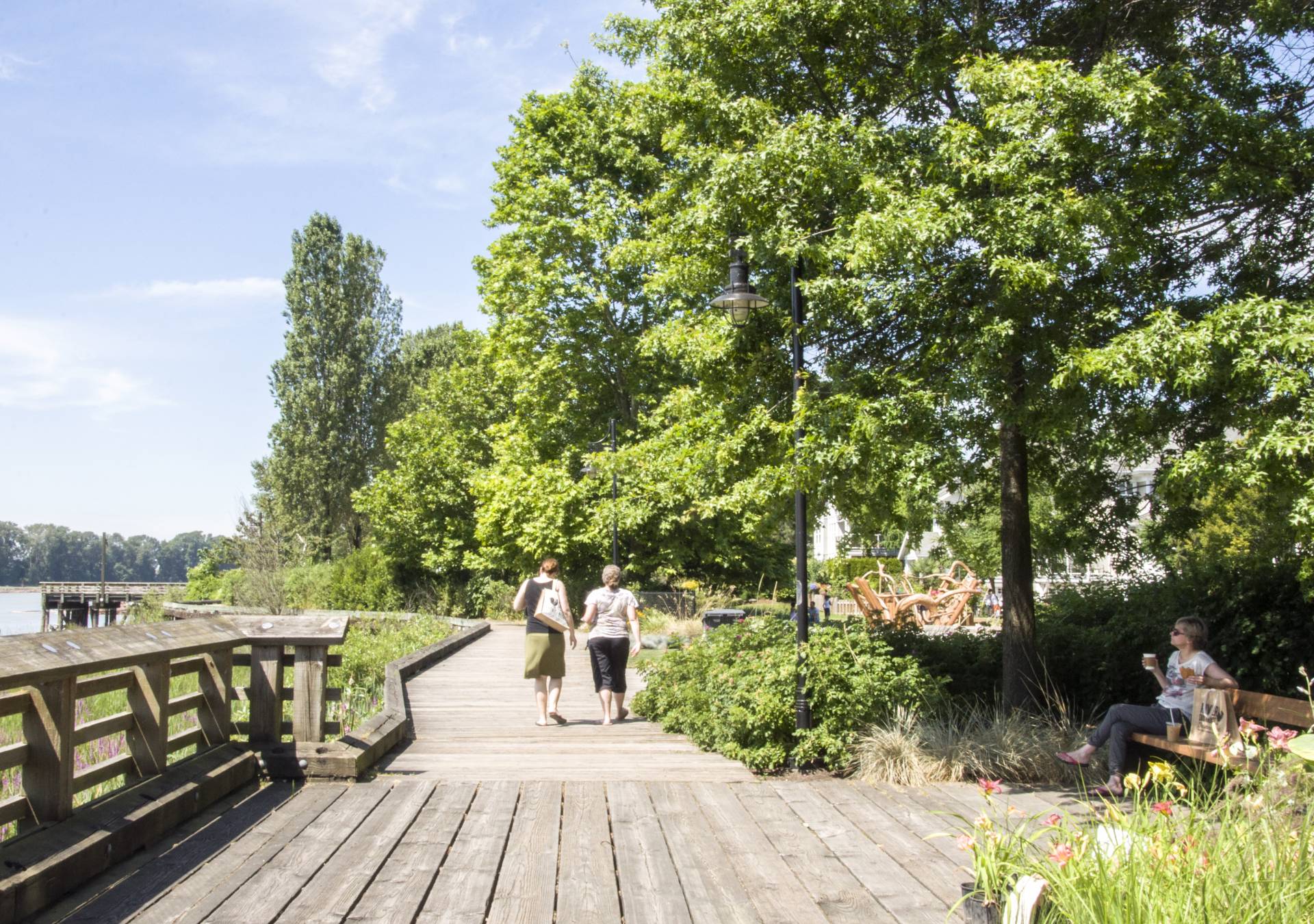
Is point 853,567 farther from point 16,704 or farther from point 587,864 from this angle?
point 16,704

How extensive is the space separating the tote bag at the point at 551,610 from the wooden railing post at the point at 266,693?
11.3 ft

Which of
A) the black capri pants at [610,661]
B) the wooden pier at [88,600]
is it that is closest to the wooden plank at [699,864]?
the black capri pants at [610,661]

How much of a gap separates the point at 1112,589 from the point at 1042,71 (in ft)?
25.4

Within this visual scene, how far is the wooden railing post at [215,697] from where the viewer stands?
7508mm

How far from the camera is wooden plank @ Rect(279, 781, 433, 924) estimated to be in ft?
15.2

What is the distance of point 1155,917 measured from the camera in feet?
10.2

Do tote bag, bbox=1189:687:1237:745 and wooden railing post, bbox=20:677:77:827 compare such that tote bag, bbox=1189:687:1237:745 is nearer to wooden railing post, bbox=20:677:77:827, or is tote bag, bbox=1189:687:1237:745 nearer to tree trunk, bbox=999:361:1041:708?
tree trunk, bbox=999:361:1041:708

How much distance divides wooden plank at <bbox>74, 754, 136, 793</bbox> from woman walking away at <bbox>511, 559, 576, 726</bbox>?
15.9ft

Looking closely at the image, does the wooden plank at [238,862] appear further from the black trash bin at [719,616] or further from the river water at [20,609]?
the river water at [20,609]

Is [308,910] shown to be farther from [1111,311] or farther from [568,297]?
[568,297]

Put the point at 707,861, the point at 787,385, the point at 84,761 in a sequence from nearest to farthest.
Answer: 1. the point at 707,861
2. the point at 84,761
3. the point at 787,385

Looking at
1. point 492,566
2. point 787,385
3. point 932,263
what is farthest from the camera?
point 492,566

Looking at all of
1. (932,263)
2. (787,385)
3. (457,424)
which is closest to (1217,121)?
(932,263)

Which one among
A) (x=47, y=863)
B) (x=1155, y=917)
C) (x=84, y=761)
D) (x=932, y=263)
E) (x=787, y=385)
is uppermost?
(x=932, y=263)
